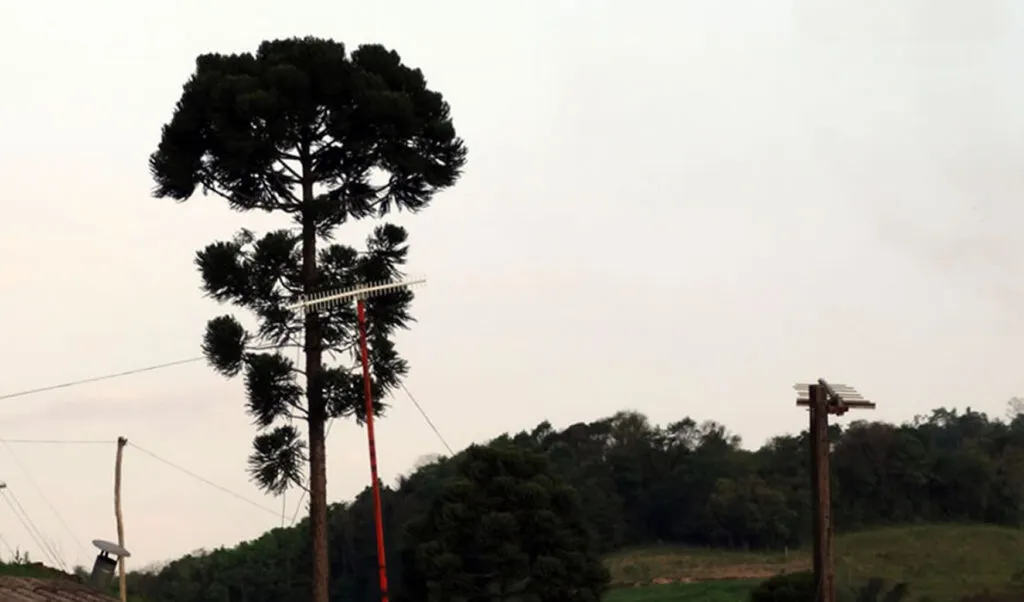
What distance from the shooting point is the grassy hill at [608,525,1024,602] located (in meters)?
70.8

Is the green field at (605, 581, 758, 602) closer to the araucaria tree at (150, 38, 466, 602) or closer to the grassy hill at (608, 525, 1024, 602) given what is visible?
the grassy hill at (608, 525, 1024, 602)

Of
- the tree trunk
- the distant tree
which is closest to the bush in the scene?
the distant tree

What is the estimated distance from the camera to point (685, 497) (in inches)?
4328

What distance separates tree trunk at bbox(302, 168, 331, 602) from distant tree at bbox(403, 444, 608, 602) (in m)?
22.5

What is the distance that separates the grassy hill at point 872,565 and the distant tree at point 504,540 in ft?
53.9

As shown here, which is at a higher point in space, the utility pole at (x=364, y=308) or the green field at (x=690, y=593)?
the utility pole at (x=364, y=308)

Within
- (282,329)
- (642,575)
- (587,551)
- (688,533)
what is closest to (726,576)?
(642,575)

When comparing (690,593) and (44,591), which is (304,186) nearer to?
(44,591)

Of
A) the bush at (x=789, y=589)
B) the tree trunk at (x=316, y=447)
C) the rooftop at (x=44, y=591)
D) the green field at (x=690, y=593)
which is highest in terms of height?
the tree trunk at (x=316, y=447)

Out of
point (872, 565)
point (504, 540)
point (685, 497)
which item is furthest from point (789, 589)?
point (685, 497)

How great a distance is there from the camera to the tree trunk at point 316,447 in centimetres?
3222

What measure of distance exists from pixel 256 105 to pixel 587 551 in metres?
29.4

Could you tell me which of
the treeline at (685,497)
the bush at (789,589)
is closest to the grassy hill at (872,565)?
the treeline at (685,497)

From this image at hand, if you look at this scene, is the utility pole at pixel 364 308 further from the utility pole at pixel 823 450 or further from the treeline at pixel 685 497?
the treeline at pixel 685 497
